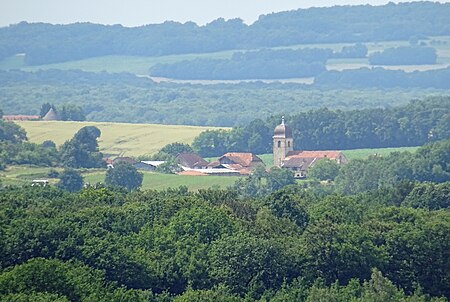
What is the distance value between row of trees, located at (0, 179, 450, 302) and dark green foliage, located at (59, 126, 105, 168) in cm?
6224

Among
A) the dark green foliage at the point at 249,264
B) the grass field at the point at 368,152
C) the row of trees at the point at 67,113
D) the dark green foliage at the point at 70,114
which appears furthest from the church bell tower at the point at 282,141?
the dark green foliage at the point at 249,264

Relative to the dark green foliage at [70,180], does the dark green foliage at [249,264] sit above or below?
above

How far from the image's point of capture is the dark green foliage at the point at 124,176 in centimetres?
12100

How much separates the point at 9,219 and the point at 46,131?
95740 millimetres

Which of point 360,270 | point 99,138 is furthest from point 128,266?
point 99,138

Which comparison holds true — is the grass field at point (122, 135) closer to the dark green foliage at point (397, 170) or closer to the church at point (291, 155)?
the church at point (291, 155)

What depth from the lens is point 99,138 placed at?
522 ft

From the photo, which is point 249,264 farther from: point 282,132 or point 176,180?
point 282,132

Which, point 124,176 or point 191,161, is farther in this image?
point 191,161

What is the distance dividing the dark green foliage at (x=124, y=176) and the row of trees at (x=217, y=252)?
48.2m

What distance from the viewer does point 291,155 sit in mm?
148250

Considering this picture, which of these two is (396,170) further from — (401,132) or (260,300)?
(260,300)

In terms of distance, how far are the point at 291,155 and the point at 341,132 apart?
59.9 ft

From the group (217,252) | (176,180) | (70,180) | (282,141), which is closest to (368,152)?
(282,141)
